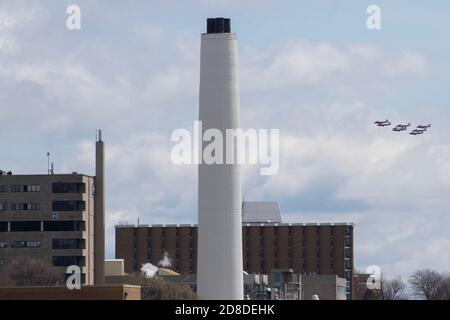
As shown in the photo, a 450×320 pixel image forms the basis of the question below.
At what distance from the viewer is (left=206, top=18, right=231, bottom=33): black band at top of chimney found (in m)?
158

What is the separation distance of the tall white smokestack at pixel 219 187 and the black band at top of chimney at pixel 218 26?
161 cm

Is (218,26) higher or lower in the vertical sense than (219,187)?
higher

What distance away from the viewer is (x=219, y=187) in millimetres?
153250

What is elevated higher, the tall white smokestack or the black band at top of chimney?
the black band at top of chimney

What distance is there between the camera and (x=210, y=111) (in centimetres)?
15400

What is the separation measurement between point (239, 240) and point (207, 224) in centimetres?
431

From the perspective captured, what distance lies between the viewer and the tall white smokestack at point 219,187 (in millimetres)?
153500

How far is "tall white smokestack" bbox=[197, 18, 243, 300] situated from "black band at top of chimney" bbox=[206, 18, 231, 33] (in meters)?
1.61

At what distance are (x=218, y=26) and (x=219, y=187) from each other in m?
17.5

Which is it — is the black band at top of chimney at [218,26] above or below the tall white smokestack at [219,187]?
above

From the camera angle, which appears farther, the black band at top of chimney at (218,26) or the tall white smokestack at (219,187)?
the black band at top of chimney at (218,26)
